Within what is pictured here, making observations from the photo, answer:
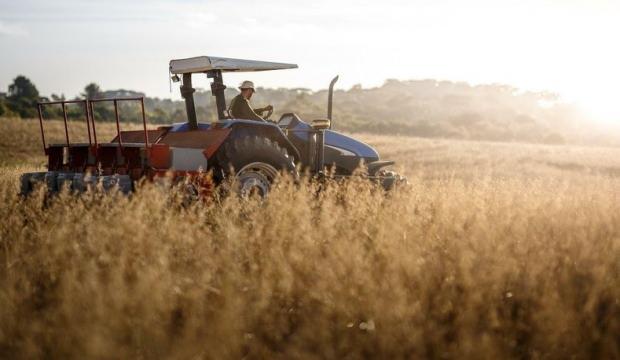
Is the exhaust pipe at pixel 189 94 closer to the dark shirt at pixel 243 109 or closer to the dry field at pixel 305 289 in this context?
the dark shirt at pixel 243 109

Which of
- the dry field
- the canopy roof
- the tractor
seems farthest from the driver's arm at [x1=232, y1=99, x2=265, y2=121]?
the dry field

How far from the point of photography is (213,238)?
5.23 meters

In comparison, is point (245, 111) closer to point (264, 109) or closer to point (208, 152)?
point (264, 109)

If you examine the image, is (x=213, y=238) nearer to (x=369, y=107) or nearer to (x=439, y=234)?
(x=439, y=234)

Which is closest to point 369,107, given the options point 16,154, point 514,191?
point 16,154

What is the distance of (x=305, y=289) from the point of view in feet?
13.3

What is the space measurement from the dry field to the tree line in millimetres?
2788

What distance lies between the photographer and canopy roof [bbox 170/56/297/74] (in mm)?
6395

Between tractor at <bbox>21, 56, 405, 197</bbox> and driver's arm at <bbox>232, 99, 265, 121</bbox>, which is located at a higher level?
driver's arm at <bbox>232, 99, 265, 121</bbox>

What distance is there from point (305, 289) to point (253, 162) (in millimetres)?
2446

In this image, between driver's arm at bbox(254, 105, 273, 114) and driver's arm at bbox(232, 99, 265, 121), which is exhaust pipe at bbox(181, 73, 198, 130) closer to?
driver's arm at bbox(232, 99, 265, 121)

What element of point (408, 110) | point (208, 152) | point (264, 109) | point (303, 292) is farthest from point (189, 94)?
point (408, 110)

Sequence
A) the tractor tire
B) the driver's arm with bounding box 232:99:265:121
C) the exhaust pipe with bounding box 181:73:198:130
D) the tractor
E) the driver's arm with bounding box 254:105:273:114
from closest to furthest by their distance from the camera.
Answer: the tractor → the tractor tire → the exhaust pipe with bounding box 181:73:198:130 → the driver's arm with bounding box 232:99:265:121 → the driver's arm with bounding box 254:105:273:114

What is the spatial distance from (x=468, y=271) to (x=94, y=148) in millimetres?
4421
